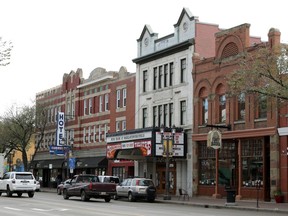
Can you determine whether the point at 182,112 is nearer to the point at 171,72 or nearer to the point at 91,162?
the point at 171,72

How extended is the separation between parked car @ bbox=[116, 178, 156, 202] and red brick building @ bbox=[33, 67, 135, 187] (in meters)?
13.7

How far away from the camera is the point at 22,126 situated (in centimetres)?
6531

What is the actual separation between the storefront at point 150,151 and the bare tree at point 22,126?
703 inches

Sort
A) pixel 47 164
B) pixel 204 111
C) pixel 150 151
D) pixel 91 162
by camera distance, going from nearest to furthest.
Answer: pixel 204 111 → pixel 150 151 → pixel 91 162 → pixel 47 164

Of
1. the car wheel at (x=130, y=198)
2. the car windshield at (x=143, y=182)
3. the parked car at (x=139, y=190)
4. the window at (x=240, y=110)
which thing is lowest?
the car wheel at (x=130, y=198)

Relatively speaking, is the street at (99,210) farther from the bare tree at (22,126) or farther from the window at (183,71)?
the bare tree at (22,126)

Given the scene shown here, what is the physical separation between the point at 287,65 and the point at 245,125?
11.6 m

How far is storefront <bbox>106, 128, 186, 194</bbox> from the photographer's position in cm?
4375

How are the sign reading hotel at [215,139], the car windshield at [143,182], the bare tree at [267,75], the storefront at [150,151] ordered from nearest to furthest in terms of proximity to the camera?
the bare tree at [267,75] → the sign reading hotel at [215,139] → the car windshield at [143,182] → the storefront at [150,151]

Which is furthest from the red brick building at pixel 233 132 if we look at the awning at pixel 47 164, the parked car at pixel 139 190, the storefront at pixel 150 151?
the awning at pixel 47 164

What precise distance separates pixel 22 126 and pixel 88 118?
8967 mm

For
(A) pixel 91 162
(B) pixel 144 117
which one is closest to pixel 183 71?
(B) pixel 144 117

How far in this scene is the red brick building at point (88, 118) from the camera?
55.0 metres

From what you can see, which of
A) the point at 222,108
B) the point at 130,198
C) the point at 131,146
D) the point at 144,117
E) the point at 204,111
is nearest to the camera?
the point at 130,198
